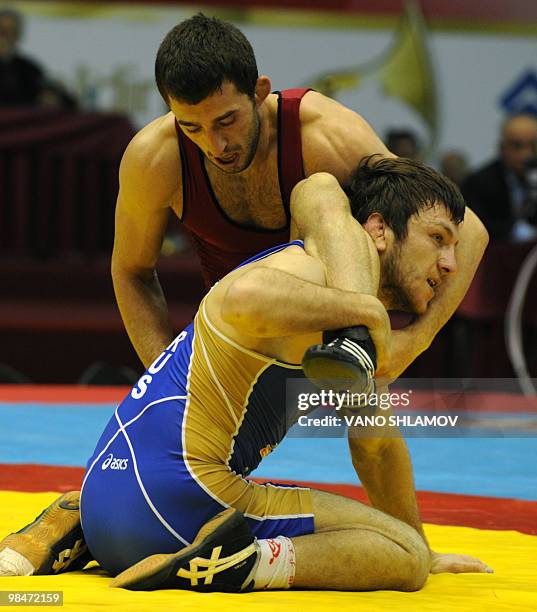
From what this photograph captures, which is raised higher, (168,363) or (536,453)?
(536,453)

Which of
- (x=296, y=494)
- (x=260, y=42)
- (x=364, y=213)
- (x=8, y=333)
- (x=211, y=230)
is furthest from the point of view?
(x=260, y=42)

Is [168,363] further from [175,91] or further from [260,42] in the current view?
[260,42]

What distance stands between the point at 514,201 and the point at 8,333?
277 centimetres

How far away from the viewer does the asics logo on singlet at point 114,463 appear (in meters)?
2.54

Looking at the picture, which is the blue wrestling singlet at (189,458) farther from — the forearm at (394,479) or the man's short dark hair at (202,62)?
the man's short dark hair at (202,62)

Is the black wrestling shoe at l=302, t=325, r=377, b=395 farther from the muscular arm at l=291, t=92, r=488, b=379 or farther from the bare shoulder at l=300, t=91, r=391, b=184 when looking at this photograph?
the bare shoulder at l=300, t=91, r=391, b=184

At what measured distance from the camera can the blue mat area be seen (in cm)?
413

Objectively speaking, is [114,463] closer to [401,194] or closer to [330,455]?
[401,194]

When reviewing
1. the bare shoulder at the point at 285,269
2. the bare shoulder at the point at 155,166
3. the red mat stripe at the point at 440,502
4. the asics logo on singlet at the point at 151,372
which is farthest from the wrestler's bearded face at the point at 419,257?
the red mat stripe at the point at 440,502

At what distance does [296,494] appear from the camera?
103 inches

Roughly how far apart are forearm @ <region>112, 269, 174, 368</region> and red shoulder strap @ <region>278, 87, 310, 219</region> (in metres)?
0.54

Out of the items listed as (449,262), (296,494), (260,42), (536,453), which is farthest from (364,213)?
Answer: (260,42)

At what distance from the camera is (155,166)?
3.33 meters

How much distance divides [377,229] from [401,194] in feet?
0.31
